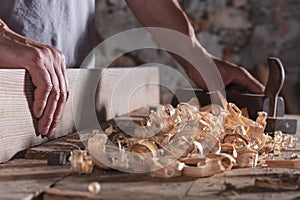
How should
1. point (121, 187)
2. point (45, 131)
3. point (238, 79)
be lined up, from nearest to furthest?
1. point (121, 187)
2. point (45, 131)
3. point (238, 79)

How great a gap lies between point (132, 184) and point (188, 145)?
193mm

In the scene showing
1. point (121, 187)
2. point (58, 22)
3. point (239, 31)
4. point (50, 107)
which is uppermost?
point (239, 31)

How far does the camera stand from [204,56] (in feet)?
5.34

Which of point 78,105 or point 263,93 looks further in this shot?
point 263,93

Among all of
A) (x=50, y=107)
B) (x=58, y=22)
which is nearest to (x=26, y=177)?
(x=50, y=107)

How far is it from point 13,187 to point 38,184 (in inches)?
1.4

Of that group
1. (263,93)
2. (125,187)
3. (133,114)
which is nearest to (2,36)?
(125,187)

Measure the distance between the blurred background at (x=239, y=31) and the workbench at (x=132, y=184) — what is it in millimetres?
2294

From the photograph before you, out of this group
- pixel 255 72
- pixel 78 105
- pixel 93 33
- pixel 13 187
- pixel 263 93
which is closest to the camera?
pixel 13 187

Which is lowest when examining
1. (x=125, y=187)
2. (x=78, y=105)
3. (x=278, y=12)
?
(x=125, y=187)

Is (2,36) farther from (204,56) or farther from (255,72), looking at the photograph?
(255,72)

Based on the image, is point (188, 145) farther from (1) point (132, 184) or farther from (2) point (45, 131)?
(2) point (45, 131)

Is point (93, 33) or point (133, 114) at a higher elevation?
point (93, 33)

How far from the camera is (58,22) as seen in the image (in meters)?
1.50
